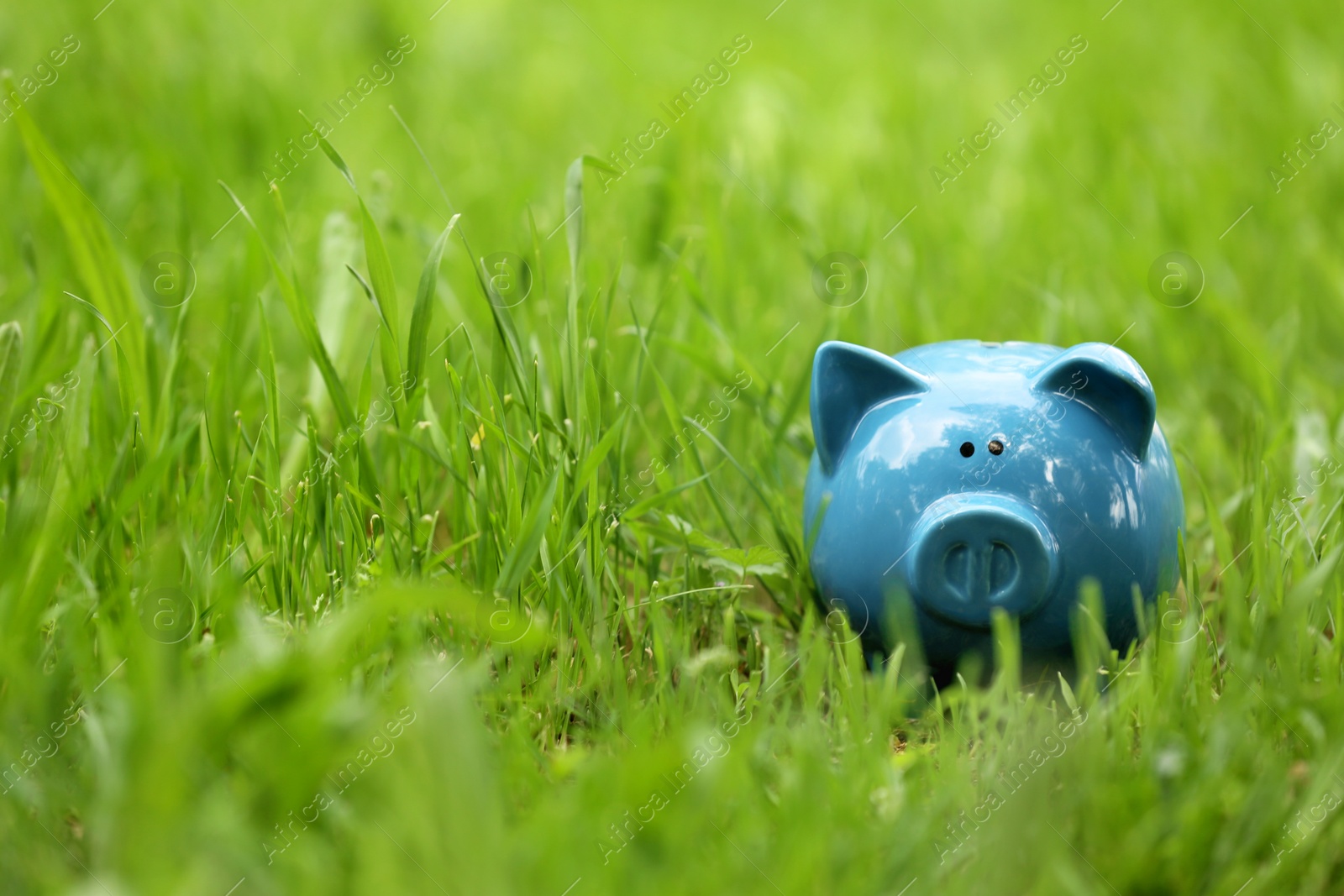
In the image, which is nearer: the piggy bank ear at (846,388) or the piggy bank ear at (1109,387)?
the piggy bank ear at (1109,387)

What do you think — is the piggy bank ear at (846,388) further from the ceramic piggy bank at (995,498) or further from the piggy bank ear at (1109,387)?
the piggy bank ear at (1109,387)

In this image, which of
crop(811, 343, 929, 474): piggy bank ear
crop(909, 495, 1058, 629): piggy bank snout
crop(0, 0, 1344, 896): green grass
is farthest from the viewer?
crop(811, 343, 929, 474): piggy bank ear

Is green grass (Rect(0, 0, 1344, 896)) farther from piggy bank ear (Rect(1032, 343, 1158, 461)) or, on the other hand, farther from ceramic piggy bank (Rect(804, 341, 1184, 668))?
piggy bank ear (Rect(1032, 343, 1158, 461))

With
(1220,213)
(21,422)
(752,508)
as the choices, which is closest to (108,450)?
(21,422)

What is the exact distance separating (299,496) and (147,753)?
76cm

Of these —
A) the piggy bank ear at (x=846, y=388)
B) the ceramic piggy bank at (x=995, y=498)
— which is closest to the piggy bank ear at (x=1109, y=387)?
the ceramic piggy bank at (x=995, y=498)

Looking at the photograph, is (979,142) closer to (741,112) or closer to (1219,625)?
(741,112)

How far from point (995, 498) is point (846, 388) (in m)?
0.31

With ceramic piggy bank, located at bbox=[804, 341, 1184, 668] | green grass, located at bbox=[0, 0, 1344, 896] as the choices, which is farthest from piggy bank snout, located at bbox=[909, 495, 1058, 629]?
green grass, located at bbox=[0, 0, 1344, 896]

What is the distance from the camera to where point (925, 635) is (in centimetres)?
170

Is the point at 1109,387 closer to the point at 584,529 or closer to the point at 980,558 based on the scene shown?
the point at 980,558

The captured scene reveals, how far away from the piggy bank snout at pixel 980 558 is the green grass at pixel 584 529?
111 mm

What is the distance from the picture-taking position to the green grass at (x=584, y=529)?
123 cm

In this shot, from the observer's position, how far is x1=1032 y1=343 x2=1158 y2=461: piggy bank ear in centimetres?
164
